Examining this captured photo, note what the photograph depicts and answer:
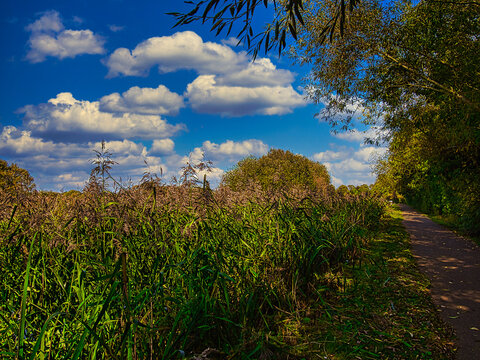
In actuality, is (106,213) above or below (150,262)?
above

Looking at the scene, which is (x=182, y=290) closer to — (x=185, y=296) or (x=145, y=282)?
(x=185, y=296)

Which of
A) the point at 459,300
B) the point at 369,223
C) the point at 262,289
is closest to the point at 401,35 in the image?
the point at 369,223

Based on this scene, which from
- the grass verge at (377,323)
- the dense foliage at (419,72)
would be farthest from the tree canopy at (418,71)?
the grass verge at (377,323)

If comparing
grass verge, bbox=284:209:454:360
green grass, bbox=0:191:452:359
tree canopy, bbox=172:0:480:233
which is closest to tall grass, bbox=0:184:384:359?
green grass, bbox=0:191:452:359

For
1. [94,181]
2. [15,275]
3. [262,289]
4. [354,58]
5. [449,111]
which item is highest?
[354,58]

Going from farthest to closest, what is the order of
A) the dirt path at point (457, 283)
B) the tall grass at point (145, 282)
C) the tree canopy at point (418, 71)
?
the tree canopy at point (418, 71)
the dirt path at point (457, 283)
the tall grass at point (145, 282)

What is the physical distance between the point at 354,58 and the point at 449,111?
3592 millimetres

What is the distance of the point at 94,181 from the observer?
4.60m

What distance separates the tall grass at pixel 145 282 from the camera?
2230 mm

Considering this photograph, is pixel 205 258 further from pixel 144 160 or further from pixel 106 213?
pixel 144 160

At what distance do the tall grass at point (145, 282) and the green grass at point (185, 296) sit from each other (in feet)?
0.05

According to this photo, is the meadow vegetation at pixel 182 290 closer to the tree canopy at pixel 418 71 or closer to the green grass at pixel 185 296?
the green grass at pixel 185 296

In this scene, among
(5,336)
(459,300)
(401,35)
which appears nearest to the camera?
(5,336)

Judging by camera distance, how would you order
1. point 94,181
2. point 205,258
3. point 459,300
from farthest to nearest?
point 459,300 < point 94,181 < point 205,258
